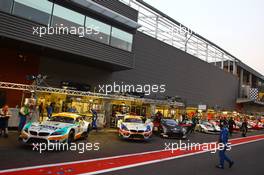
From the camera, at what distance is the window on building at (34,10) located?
13602 millimetres

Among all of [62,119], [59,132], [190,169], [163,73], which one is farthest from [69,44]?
→ [163,73]

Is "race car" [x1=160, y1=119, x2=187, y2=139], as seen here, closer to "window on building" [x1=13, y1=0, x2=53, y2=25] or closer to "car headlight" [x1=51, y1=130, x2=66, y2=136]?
"car headlight" [x1=51, y1=130, x2=66, y2=136]

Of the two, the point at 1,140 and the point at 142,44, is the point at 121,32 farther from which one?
the point at 1,140

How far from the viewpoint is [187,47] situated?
36.2 metres

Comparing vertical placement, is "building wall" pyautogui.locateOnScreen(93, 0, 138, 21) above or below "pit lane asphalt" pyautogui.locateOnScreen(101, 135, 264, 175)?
above

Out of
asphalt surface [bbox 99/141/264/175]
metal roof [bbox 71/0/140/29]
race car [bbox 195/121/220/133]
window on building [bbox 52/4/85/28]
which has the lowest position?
asphalt surface [bbox 99/141/264/175]

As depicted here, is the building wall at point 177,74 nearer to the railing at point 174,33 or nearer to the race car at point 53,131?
the railing at point 174,33

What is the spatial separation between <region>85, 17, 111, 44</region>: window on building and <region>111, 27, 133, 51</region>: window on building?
1.80 ft

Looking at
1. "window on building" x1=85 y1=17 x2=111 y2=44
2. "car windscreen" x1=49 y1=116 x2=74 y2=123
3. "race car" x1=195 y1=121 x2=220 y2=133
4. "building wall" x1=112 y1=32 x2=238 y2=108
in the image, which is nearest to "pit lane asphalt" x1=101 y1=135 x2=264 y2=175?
"car windscreen" x1=49 y1=116 x2=74 y2=123

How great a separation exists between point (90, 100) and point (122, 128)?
8.03 m

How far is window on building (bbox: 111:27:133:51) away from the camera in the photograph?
63.1 ft

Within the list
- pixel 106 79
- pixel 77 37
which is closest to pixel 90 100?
pixel 106 79

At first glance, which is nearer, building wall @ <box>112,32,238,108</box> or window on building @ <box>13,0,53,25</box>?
window on building @ <box>13,0,53,25</box>

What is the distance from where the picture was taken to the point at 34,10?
14227 mm
